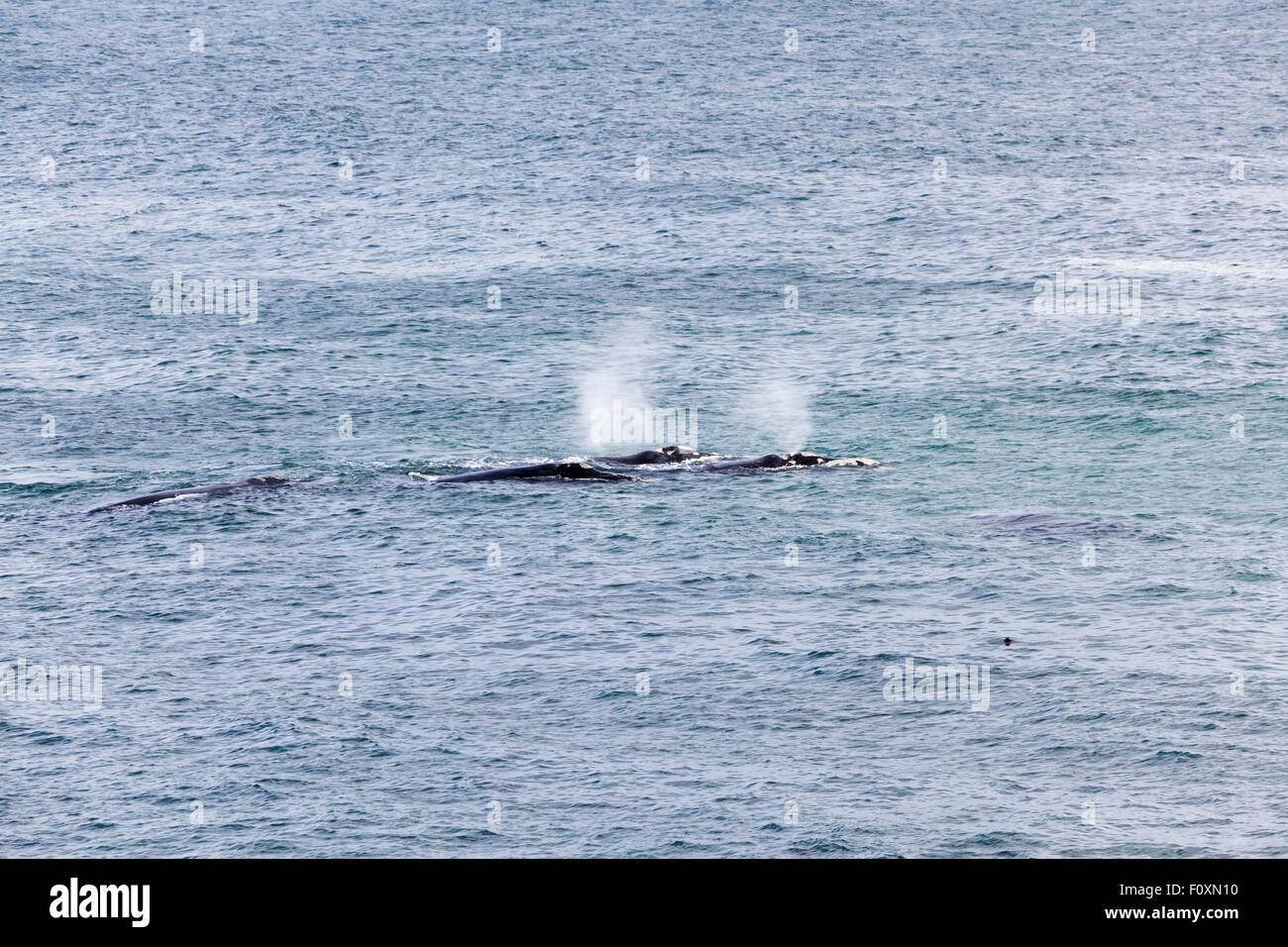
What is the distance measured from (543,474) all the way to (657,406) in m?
14.4

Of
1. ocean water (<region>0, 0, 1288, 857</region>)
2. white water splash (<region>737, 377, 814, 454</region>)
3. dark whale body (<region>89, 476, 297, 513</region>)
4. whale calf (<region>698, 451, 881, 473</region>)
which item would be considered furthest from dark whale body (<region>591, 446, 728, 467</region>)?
dark whale body (<region>89, 476, 297, 513</region>)

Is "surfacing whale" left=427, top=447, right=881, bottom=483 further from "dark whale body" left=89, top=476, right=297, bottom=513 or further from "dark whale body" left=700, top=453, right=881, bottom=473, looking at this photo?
"dark whale body" left=89, top=476, right=297, bottom=513

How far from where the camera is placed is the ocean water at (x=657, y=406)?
114 ft

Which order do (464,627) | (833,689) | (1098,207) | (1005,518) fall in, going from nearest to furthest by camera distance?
1. (833,689)
2. (464,627)
3. (1005,518)
4. (1098,207)

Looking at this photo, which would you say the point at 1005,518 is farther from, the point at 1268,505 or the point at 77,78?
the point at 77,78

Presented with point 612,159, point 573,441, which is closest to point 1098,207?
point 612,159

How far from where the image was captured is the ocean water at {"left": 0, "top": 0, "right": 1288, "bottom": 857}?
34656mm

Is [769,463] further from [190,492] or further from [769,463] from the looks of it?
[190,492]

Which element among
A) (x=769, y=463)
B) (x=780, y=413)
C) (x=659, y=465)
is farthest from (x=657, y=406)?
(x=769, y=463)

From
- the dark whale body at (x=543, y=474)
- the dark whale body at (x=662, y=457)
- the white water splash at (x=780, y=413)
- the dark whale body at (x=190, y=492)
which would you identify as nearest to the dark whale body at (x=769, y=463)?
the dark whale body at (x=662, y=457)

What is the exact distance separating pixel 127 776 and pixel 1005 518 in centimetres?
2697

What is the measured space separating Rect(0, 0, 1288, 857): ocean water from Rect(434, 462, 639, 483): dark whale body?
743mm

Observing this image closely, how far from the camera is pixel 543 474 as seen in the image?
184 feet

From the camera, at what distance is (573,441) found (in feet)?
210
